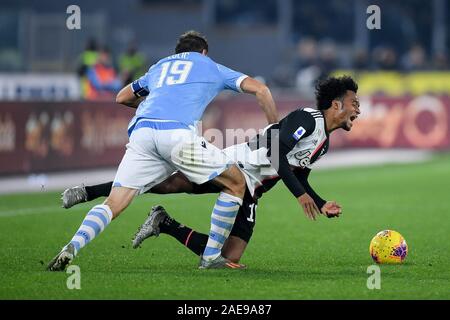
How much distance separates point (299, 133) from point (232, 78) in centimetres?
68

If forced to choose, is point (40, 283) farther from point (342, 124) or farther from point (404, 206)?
point (404, 206)

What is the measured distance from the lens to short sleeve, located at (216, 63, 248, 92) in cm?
881

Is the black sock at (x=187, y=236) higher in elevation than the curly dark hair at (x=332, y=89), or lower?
lower

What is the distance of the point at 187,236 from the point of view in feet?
30.8

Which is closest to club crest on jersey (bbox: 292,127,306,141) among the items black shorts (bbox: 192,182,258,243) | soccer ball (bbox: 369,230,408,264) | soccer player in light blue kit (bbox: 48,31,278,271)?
soccer player in light blue kit (bbox: 48,31,278,271)

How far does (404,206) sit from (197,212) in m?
2.91

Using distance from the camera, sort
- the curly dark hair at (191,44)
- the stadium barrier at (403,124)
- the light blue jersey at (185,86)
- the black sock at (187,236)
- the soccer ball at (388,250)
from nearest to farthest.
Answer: the light blue jersey at (185,86) < the curly dark hair at (191,44) < the black sock at (187,236) < the soccer ball at (388,250) < the stadium barrier at (403,124)

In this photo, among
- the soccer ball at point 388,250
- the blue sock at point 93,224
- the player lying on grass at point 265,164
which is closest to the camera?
the blue sock at point 93,224

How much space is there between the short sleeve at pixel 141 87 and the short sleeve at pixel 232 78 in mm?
632

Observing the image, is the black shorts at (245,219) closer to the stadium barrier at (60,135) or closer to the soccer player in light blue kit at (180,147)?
the soccer player in light blue kit at (180,147)

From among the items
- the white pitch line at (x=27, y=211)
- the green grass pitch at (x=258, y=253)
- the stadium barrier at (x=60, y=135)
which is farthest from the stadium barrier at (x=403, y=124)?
the white pitch line at (x=27, y=211)

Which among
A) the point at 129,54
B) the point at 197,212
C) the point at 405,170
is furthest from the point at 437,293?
the point at 129,54

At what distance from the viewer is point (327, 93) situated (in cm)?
926

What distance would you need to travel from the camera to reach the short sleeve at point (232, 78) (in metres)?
8.81
